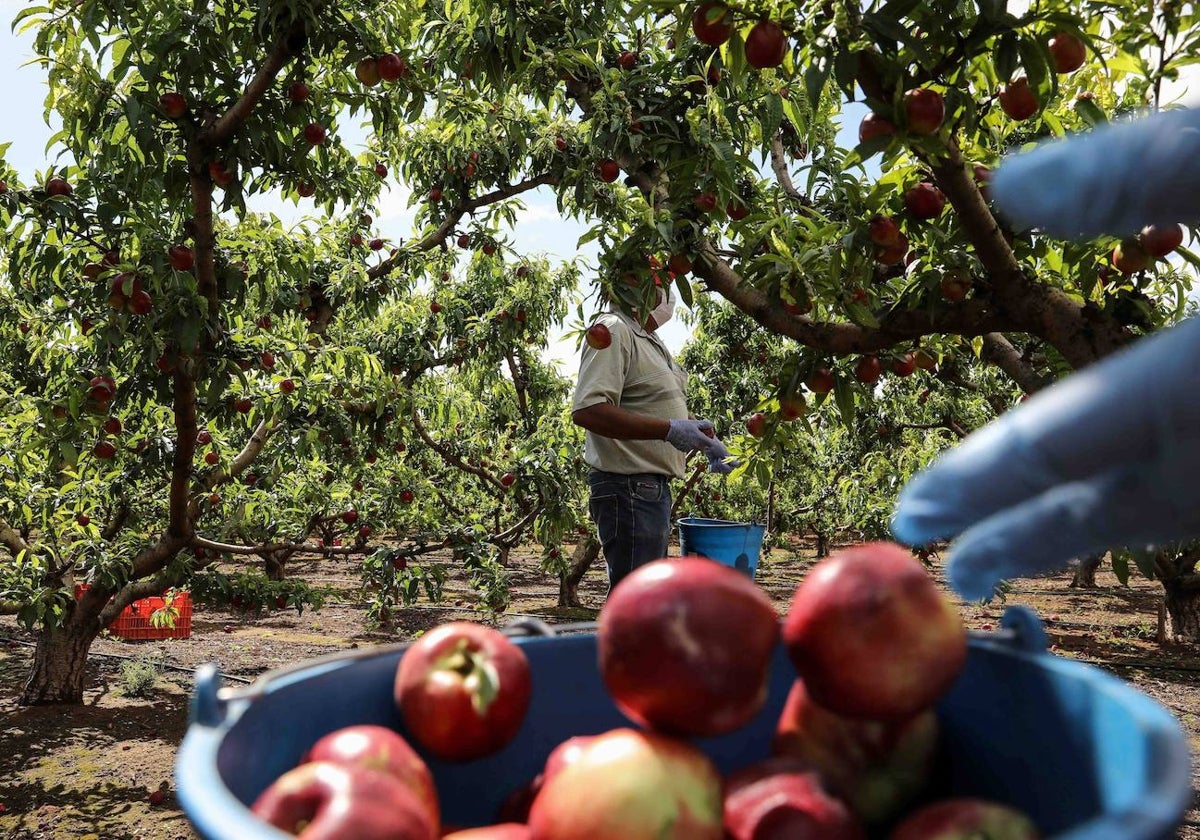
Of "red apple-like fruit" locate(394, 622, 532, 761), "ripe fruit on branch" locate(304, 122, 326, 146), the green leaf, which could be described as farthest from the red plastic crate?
"red apple-like fruit" locate(394, 622, 532, 761)

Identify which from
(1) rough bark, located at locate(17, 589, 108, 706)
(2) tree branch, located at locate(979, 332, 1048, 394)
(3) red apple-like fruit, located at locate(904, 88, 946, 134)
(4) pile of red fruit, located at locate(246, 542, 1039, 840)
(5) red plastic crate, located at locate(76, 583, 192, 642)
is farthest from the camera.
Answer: (5) red plastic crate, located at locate(76, 583, 192, 642)

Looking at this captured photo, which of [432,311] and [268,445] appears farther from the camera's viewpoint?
[432,311]

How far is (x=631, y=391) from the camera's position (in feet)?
12.0

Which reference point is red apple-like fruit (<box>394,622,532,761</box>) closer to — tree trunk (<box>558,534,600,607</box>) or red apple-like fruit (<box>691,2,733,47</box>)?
red apple-like fruit (<box>691,2,733,47</box>)

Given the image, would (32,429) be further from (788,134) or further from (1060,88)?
(1060,88)

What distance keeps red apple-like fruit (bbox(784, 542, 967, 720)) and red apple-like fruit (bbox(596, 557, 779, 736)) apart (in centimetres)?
6

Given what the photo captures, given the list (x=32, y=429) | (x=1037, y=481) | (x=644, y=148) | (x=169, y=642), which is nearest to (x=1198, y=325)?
(x=1037, y=481)

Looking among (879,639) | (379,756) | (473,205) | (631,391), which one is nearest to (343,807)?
(379,756)

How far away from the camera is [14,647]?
7.18 metres

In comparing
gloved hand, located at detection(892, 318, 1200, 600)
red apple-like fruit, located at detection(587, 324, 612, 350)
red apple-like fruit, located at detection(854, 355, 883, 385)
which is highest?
red apple-like fruit, located at detection(587, 324, 612, 350)

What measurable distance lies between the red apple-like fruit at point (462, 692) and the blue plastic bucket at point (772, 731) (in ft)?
0.17

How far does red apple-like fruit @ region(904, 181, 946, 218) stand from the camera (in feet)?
8.66

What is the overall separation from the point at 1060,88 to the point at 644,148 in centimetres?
141

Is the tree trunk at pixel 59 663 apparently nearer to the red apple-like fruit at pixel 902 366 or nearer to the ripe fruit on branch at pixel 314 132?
the ripe fruit on branch at pixel 314 132
